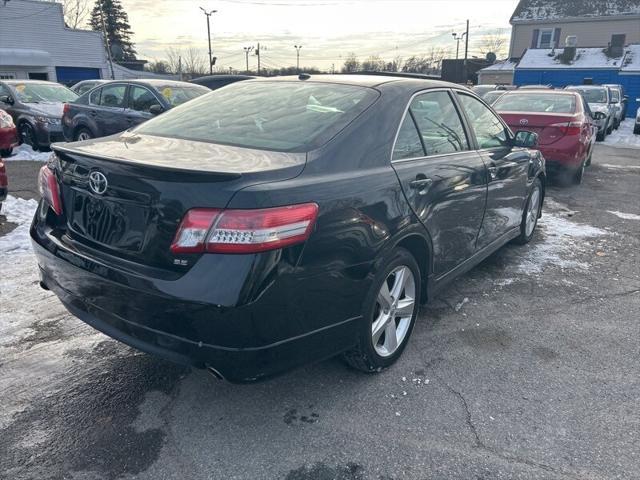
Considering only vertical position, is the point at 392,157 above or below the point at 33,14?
below

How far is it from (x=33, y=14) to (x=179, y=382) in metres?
39.0

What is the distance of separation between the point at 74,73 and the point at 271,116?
132ft

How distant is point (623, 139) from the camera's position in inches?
722

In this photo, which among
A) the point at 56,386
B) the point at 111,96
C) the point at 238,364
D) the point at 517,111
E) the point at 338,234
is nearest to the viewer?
the point at 238,364

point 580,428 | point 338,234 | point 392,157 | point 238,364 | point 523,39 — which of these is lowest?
point 580,428

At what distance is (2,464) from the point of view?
224 cm

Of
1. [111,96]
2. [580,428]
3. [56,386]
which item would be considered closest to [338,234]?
[580,428]

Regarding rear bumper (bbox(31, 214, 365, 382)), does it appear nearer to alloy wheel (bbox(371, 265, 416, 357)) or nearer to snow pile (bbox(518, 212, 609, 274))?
alloy wheel (bbox(371, 265, 416, 357))

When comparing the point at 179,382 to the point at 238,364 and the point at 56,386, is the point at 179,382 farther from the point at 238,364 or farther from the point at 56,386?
the point at 238,364

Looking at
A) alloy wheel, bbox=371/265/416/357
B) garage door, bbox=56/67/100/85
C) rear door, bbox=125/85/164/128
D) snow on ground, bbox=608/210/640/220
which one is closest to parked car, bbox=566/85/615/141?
snow on ground, bbox=608/210/640/220

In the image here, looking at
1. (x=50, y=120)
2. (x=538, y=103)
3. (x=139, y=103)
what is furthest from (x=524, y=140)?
(x=50, y=120)

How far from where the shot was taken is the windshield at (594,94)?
690 inches

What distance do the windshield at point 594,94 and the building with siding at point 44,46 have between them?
101 ft

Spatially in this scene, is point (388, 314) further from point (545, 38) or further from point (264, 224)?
point (545, 38)
